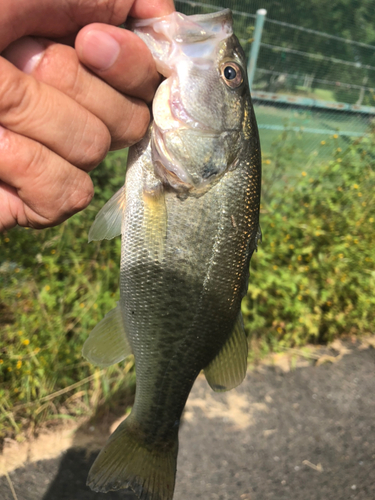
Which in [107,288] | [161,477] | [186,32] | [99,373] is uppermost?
[186,32]

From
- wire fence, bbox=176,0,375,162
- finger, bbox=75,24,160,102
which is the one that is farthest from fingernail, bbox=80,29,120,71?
wire fence, bbox=176,0,375,162

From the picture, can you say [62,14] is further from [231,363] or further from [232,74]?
[231,363]

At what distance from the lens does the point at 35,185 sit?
126cm

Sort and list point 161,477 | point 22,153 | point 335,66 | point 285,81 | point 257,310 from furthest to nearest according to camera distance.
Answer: point 335,66
point 285,81
point 257,310
point 161,477
point 22,153

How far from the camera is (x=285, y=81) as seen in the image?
18.5 feet

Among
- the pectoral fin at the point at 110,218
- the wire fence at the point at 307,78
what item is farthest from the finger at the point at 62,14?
the wire fence at the point at 307,78

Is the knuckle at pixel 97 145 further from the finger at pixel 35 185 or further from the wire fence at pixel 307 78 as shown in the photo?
the wire fence at pixel 307 78

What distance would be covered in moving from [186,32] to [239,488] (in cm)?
296

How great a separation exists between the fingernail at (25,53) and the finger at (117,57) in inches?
5.4

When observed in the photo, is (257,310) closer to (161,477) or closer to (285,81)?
(161,477)

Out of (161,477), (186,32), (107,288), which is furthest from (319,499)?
(186,32)

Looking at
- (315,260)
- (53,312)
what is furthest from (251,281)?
(53,312)

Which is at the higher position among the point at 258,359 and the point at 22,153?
the point at 22,153

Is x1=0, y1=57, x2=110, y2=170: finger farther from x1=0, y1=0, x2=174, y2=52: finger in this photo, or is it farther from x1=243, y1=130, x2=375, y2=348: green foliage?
x1=243, y1=130, x2=375, y2=348: green foliage
